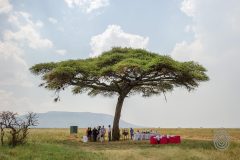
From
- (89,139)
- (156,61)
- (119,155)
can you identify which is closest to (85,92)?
(89,139)

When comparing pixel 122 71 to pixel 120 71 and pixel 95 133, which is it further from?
pixel 95 133

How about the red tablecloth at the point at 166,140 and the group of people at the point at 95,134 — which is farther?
the group of people at the point at 95,134

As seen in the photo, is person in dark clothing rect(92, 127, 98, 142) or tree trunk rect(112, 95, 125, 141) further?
tree trunk rect(112, 95, 125, 141)

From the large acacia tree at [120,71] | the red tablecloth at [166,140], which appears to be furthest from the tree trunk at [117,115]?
the red tablecloth at [166,140]

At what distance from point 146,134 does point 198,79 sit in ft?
29.6

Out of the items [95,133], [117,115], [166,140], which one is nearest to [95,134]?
[95,133]

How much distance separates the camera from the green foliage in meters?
46.2

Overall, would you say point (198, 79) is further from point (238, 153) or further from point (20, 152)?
point (20, 152)

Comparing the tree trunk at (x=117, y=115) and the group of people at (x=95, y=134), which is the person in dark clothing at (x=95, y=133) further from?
the tree trunk at (x=117, y=115)

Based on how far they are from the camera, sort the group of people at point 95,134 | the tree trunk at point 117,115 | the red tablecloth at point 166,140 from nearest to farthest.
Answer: the red tablecloth at point 166,140 < the group of people at point 95,134 < the tree trunk at point 117,115

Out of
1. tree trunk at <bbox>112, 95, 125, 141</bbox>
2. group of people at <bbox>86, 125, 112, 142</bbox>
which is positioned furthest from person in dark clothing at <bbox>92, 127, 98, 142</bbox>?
tree trunk at <bbox>112, 95, 125, 141</bbox>

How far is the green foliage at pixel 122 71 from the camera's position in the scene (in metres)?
46.2

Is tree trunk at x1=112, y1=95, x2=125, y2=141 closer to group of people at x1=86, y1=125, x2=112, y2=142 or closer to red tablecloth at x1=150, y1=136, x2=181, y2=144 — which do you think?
group of people at x1=86, y1=125, x2=112, y2=142

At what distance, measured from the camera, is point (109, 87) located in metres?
51.8
